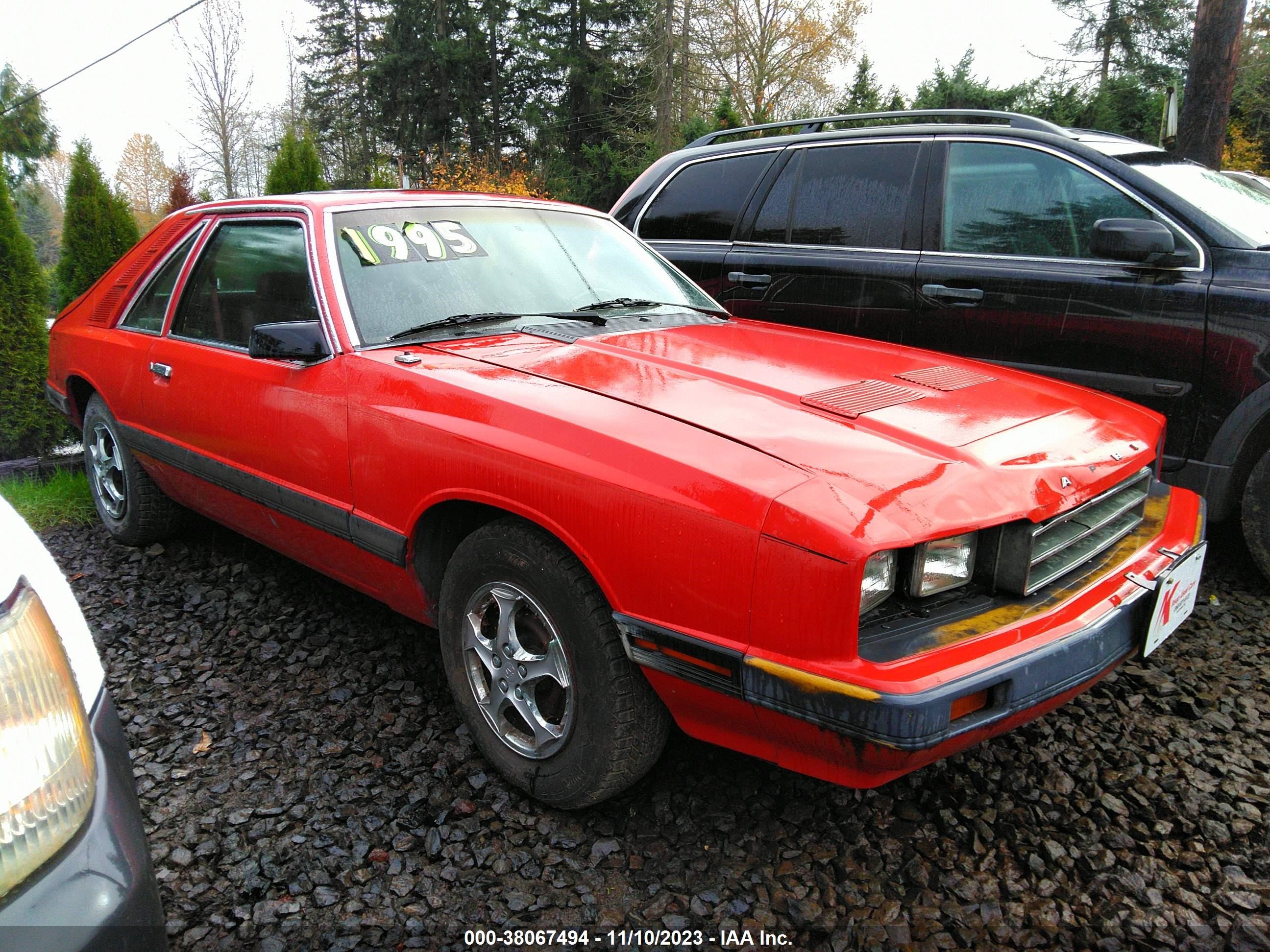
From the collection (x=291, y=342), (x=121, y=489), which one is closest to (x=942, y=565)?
(x=291, y=342)

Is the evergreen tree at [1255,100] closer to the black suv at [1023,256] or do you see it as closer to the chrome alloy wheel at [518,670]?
the black suv at [1023,256]

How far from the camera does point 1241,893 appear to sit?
6.28ft

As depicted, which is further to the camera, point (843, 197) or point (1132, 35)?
point (1132, 35)

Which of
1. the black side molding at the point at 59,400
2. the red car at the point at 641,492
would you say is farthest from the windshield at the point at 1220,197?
the black side molding at the point at 59,400

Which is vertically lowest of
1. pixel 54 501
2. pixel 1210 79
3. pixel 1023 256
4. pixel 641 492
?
pixel 54 501

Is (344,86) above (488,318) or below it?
above

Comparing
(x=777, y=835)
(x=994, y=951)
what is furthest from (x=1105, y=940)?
(x=777, y=835)

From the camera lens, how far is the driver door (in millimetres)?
3363

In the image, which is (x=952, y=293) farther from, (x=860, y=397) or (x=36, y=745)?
(x=36, y=745)

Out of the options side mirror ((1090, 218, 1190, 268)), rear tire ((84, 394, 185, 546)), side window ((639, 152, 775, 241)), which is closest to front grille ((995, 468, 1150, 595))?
side mirror ((1090, 218, 1190, 268))

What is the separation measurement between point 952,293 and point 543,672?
9.16ft

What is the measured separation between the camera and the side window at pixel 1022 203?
12.0ft

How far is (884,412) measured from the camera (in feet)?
7.00

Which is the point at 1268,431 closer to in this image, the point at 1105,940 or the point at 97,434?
the point at 1105,940
